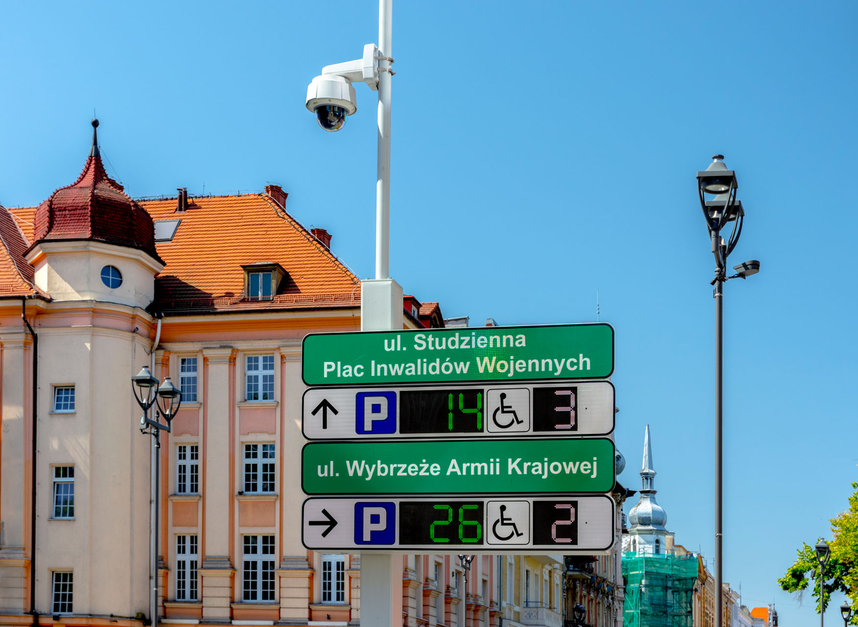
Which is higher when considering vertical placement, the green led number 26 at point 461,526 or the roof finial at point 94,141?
the roof finial at point 94,141

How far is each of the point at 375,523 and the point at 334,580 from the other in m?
30.4

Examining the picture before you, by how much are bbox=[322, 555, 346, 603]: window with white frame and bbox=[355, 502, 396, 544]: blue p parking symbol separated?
29934 millimetres

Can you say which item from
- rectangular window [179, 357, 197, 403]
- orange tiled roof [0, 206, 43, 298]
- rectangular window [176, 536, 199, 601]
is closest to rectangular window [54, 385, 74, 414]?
orange tiled roof [0, 206, 43, 298]

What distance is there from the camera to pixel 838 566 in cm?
5422

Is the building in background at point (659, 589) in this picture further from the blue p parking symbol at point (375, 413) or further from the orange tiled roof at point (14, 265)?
the blue p parking symbol at point (375, 413)

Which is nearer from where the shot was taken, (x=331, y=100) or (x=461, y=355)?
(x=461, y=355)

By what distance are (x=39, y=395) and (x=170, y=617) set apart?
25.9ft

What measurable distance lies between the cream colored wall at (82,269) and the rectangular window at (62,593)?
833 centimetres

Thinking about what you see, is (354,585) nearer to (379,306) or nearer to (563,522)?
(379,306)

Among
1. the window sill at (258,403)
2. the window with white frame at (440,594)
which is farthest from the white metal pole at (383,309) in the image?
the window with white frame at (440,594)

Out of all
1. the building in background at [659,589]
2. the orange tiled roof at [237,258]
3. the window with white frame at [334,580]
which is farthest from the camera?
the building in background at [659,589]

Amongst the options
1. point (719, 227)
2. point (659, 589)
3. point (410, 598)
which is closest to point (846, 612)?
point (410, 598)

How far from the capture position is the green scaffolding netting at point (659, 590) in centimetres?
11369

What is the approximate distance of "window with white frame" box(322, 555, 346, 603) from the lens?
128ft
